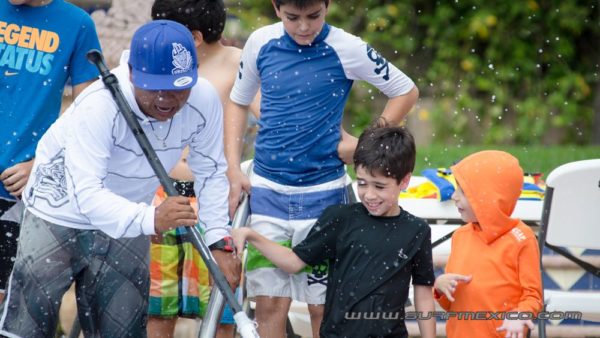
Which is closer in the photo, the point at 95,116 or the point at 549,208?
the point at 95,116

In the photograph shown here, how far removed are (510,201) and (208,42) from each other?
1.70 m

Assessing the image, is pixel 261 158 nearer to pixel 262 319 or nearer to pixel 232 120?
pixel 232 120

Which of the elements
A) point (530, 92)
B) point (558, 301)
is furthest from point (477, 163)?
point (530, 92)

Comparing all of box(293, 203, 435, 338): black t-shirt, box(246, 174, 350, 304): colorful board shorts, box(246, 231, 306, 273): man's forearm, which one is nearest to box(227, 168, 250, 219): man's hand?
box(246, 174, 350, 304): colorful board shorts

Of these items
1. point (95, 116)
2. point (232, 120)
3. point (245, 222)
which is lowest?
point (245, 222)

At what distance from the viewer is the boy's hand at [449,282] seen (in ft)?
13.9

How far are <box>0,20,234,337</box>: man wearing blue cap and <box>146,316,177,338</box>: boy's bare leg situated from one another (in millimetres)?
1014

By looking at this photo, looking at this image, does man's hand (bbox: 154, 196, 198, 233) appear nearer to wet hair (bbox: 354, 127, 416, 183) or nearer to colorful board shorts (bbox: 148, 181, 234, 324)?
wet hair (bbox: 354, 127, 416, 183)

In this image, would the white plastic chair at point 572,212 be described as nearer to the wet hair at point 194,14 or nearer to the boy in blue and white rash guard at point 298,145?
the boy in blue and white rash guard at point 298,145

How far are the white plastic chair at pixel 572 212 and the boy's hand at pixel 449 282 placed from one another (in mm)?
714

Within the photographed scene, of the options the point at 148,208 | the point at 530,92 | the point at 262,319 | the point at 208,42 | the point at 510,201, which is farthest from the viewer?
the point at 530,92

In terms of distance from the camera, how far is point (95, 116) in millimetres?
3869

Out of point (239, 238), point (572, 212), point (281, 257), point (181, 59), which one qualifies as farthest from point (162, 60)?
point (572, 212)

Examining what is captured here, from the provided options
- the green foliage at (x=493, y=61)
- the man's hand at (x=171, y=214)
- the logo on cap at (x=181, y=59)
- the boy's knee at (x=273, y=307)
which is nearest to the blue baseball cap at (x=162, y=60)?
the logo on cap at (x=181, y=59)
